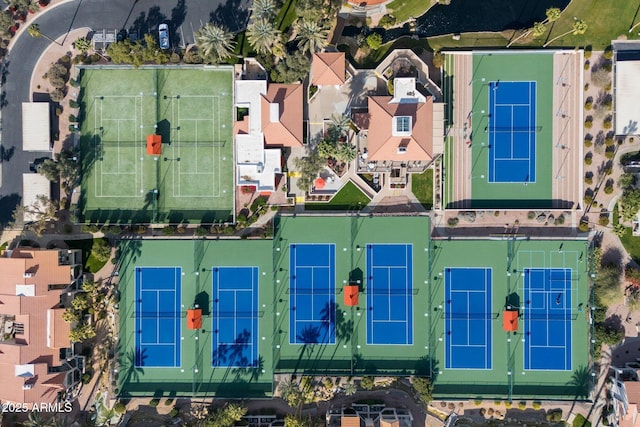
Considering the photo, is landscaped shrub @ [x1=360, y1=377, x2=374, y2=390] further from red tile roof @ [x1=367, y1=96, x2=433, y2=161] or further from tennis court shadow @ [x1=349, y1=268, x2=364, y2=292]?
red tile roof @ [x1=367, y1=96, x2=433, y2=161]

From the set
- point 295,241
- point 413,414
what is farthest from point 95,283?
point 413,414

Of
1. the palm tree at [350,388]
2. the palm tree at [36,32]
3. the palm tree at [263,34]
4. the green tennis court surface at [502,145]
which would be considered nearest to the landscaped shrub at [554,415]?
the palm tree at [350,388]

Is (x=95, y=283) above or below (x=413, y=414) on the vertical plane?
above

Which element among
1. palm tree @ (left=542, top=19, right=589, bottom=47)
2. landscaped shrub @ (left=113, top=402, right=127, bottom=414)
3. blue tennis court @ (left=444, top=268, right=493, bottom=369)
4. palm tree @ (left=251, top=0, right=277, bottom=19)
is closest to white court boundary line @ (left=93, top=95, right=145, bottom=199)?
palm tree @ (left=251, top=0, right=277, bottom=19)

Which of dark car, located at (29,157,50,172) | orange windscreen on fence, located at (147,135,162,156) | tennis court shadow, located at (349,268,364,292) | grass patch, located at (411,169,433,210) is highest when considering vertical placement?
orange windscreen on fence, located at (147,135,162,156)

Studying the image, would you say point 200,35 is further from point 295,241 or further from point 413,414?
point 413,414

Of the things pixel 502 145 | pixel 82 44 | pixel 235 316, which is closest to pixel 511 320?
pixel 502 145

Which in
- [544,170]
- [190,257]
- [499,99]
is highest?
[499,99]

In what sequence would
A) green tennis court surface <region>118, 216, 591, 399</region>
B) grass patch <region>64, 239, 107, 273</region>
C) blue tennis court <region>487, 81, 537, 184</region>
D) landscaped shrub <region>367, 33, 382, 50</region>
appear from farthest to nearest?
1. grass patch <region>64, 239, 107, 273</region>
2. green tennis court surface <region>118, 216, 591, 399</region>
3. blue tennis court <region>487, 81, 537, 184</region>
4. landscaped shrub <region>367, 33, 382, 50</region>
